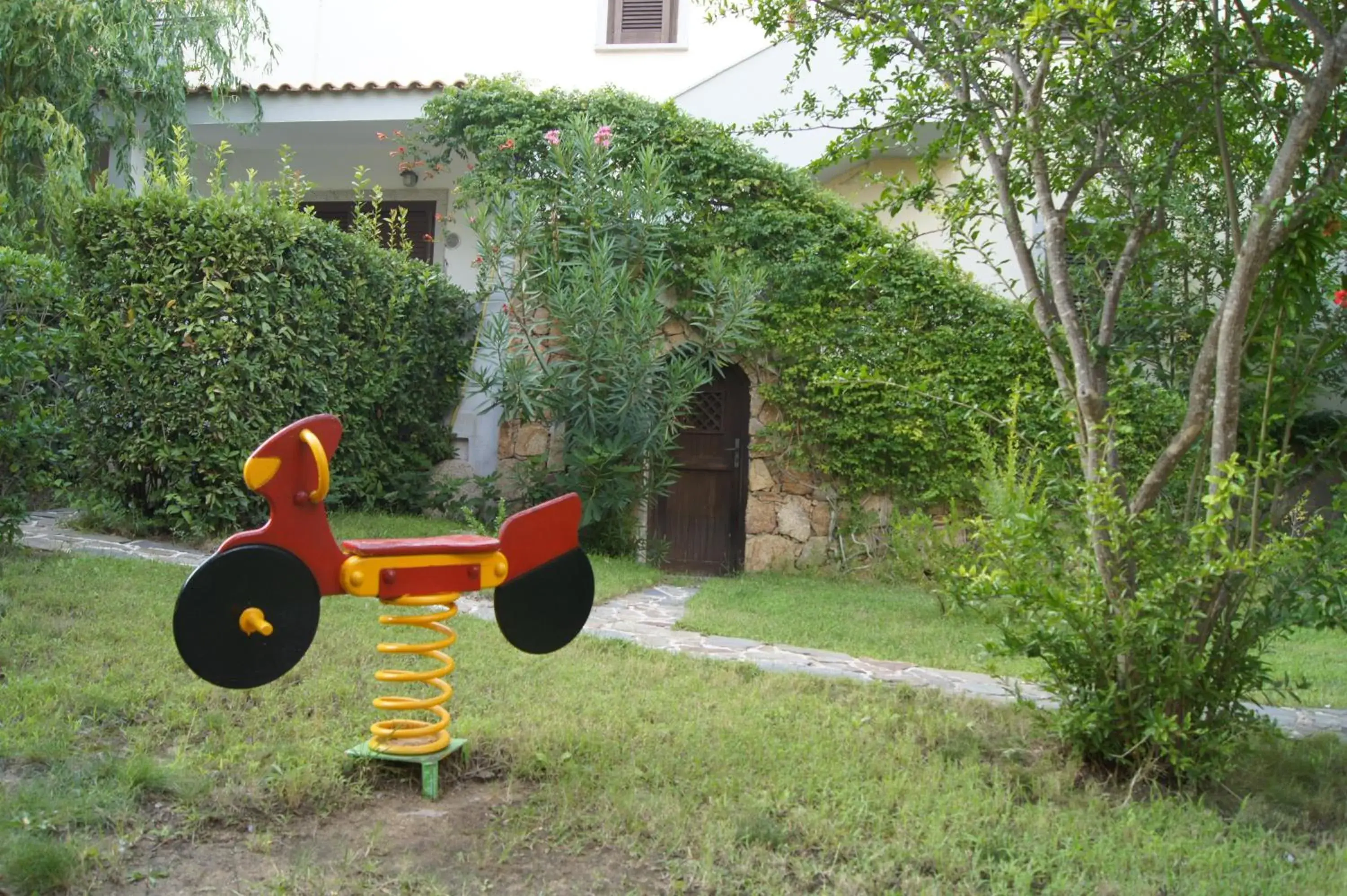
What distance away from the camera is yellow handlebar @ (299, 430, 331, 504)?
3.17m

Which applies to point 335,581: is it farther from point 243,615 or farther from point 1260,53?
point 1260,53

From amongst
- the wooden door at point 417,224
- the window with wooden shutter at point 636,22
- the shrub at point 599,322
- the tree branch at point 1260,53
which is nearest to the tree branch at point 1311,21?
the tree branch at point 1260,53

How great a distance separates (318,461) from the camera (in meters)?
3.16

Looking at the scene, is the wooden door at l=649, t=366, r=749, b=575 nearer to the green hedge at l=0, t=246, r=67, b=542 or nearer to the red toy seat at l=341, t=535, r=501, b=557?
the green hedge at l=0, t=246, r=67, b=542

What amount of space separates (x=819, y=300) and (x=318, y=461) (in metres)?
7.15

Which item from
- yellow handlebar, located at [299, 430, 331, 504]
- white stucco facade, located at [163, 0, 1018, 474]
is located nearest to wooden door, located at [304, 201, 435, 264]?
white stucco facade, located at [163, 0, 1018, 474]

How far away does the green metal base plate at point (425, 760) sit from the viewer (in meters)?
3.57

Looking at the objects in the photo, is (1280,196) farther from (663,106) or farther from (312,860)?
(663,106)

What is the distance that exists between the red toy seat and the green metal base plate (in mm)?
715

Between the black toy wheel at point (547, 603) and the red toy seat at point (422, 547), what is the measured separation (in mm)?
224

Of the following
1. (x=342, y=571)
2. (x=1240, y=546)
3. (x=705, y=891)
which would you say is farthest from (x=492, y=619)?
(x=1240, y=546)

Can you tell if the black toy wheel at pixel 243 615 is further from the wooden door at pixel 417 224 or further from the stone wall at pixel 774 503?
the wooden door at pixel 417 224

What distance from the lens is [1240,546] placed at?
3990 millimetres

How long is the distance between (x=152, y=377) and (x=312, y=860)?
5.19 metres
